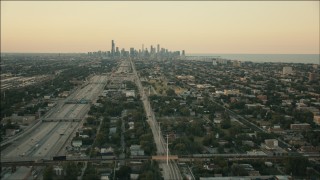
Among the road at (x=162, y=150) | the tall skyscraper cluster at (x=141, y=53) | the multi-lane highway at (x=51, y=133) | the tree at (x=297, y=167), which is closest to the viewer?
the road at (x=162, y=150)

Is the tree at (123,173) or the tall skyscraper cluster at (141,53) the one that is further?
the tall skyscraper cluster at (141,53)

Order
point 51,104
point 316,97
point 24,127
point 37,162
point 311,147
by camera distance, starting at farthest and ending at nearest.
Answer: point 316,97 < point 51,104 < point 24,127 < point 311,147 < point 37,162

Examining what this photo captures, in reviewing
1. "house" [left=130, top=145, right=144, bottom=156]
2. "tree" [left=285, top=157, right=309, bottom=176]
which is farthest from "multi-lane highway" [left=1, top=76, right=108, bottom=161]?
"tree" [left=285, top=157, right=309, bottom=176]

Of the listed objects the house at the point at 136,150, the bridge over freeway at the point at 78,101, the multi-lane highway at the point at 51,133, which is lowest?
the multi-lane highway at the point at 51,133

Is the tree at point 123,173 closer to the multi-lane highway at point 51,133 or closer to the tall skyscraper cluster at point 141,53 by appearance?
the multi-lane highway at point 51,133

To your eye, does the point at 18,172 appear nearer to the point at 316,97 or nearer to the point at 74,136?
the point at 74,136

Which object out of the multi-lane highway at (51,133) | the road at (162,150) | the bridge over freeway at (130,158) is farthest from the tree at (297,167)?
the multi-lane highway at (51,133)

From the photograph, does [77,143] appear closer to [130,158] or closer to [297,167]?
[130,158]

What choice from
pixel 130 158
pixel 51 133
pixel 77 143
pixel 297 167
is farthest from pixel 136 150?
pixel 297 167

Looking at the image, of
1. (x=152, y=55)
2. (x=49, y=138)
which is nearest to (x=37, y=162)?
(x=49, y=138)

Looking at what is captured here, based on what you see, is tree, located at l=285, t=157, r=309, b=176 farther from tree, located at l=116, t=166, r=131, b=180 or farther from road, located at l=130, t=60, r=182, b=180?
tree, located at l=116, t=166, r=131, b=180
